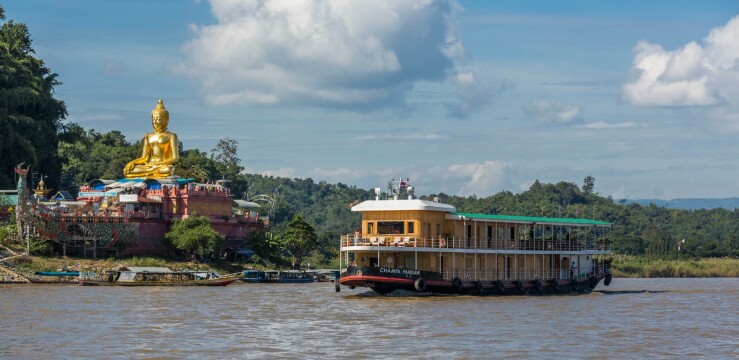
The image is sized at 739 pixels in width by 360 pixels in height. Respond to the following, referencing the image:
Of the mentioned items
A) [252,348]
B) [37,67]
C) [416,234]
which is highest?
[37,67]

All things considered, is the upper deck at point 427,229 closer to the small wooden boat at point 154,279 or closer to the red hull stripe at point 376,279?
the red hull stripe at point 376,279

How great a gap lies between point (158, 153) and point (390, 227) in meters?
37.3

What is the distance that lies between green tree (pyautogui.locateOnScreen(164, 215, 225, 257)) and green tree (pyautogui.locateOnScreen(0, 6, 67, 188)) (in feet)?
47.9

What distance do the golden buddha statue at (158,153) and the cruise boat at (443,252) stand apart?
31841 millimetres

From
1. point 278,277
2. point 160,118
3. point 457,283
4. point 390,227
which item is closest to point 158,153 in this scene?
point 160,118

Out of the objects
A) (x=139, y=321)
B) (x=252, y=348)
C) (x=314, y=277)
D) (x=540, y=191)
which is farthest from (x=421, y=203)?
(x=540, y=191)

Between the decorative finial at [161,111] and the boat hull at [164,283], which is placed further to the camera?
the decorative finial at [161,111]

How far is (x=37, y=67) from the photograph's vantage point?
96562mm

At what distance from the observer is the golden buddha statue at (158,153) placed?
8838 cm

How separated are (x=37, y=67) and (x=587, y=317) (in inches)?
2434

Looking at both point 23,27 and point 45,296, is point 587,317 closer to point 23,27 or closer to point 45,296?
point 45,296

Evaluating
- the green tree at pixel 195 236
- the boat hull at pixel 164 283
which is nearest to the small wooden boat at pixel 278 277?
the green tree at pixel 195 236

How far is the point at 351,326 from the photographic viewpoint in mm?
42312

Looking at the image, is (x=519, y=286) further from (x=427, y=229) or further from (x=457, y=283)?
(x=427, y=229)
